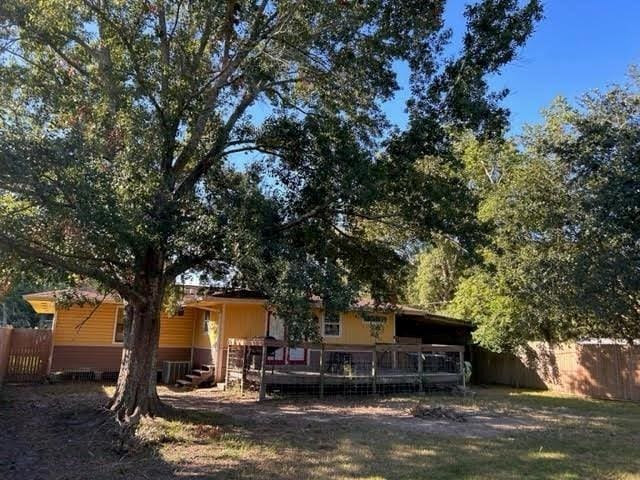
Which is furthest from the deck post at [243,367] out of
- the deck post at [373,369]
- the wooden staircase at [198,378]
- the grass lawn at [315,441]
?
the deck post at [373,369]

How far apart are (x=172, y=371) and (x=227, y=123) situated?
1086 centimetres

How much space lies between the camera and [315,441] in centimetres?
909

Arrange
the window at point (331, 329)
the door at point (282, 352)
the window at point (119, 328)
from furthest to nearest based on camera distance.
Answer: the window at point (331, 329), the window at point (119, 328), the door at point (282, 352)

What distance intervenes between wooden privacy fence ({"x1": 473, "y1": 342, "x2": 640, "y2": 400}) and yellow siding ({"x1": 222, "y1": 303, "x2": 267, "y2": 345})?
10.7 m

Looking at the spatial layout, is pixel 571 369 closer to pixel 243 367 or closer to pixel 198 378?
pixel 243 367

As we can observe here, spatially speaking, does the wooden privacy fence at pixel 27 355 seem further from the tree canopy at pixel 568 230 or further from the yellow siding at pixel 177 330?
the tree canopy at pixel 568 230

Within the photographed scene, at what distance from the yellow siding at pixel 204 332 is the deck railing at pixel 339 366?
6.98 feet

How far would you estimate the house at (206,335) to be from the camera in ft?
55.4

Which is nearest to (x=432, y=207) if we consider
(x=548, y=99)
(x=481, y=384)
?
(x=548, y=99)

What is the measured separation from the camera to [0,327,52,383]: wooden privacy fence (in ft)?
54.3

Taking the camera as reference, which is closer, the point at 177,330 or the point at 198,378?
the point at 198,378

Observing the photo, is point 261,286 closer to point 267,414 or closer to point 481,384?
point 267,414

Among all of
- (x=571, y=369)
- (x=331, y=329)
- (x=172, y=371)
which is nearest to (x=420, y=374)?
(x=331, y=329)

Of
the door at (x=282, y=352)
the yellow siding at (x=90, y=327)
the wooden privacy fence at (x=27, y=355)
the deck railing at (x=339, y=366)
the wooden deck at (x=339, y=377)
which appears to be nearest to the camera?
the wooden deck at (x=339, y=377)
